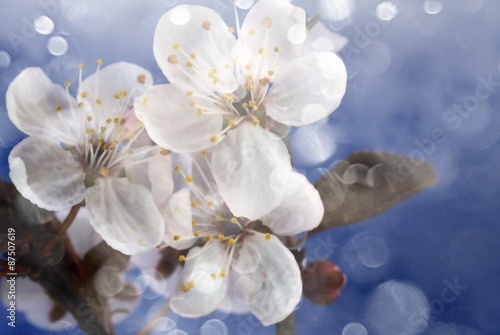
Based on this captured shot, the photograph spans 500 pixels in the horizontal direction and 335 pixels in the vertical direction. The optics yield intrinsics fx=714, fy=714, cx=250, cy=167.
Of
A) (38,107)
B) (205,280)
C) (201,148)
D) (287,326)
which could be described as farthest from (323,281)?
(38,107)

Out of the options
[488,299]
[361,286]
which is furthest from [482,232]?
[361,286]

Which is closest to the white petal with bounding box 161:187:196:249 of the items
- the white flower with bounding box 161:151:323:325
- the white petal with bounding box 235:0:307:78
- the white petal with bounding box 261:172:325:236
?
the white flower with bounding box 161:151:323:325

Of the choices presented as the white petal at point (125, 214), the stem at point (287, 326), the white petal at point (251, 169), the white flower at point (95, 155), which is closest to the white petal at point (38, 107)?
the white flower at point (95, 155)

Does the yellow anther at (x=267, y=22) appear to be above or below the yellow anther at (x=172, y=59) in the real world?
above

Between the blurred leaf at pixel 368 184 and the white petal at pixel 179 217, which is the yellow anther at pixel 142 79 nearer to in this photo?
the white petal at pixel 179 217

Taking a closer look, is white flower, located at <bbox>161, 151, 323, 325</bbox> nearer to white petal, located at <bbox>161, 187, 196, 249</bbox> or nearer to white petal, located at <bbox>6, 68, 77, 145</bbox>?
white petal, located at <bbox>161, 187, 196, 249</bbox>
